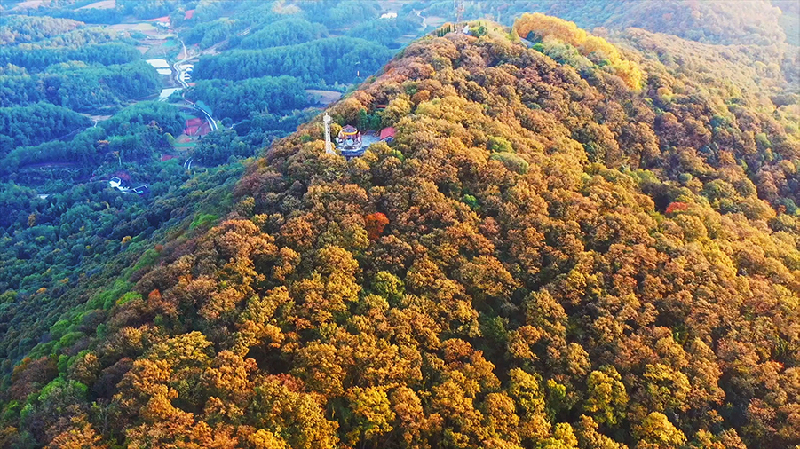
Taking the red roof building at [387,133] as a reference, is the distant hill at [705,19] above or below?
below

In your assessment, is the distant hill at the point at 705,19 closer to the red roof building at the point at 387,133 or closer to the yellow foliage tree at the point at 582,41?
the yellow foliage tree at the point at 582,41

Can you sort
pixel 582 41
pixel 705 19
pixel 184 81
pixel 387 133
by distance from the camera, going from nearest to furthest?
pixel 387 133, pixel 582 41, pixel 705 19, pixel 184 81

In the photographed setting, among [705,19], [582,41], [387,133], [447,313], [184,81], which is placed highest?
[582,41]

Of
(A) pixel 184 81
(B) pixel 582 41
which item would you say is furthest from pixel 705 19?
(A) pixel 184 81

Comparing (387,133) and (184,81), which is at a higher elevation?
(387,133)

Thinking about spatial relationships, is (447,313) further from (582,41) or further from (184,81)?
(184,81)

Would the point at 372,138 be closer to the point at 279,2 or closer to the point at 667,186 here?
the point at 667,186

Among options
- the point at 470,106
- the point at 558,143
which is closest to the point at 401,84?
the point at 470,106

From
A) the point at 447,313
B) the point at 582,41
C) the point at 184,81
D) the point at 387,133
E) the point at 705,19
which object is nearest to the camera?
the point at 447,313

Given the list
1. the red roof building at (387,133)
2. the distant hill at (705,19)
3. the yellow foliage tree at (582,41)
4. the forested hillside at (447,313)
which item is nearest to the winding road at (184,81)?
the yellow foliage tree at (582,41)
